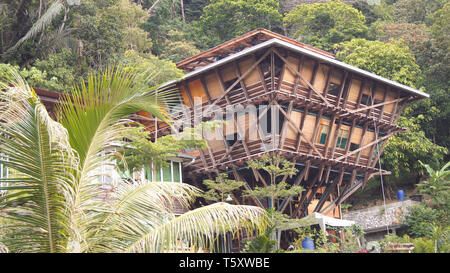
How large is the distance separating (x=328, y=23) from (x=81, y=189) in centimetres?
3224

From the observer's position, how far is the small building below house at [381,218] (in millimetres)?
25547

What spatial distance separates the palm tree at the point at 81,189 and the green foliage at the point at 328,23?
29.1m

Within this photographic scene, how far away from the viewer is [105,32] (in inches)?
987

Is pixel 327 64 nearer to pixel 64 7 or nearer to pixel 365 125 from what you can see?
pixel 365 125

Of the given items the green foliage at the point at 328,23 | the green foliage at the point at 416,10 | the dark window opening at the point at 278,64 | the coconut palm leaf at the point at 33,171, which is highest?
the green foliage at the point at 416,10

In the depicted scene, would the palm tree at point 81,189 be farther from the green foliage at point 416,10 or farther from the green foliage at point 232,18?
the green foliage at point 416,10

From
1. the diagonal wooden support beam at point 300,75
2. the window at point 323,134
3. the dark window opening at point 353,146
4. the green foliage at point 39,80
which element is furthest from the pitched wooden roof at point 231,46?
the green foliage at point 39,80

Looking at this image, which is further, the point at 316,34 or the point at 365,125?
the point at 316,34

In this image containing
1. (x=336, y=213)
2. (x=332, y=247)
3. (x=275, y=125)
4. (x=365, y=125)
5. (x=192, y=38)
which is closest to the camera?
(x=332, y=247)

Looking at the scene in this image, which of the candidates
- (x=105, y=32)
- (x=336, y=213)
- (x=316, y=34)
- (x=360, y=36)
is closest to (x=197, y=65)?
(x=105, y=32)

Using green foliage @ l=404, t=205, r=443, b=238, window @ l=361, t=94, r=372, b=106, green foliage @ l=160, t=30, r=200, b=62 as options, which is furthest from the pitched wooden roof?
green foliage @ l=404, t=205, r=443, b=238

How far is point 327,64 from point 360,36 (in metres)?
15.0

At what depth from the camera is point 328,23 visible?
118ft

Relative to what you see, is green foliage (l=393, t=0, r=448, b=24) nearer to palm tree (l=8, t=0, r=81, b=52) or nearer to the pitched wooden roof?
the pitched wooden roof
